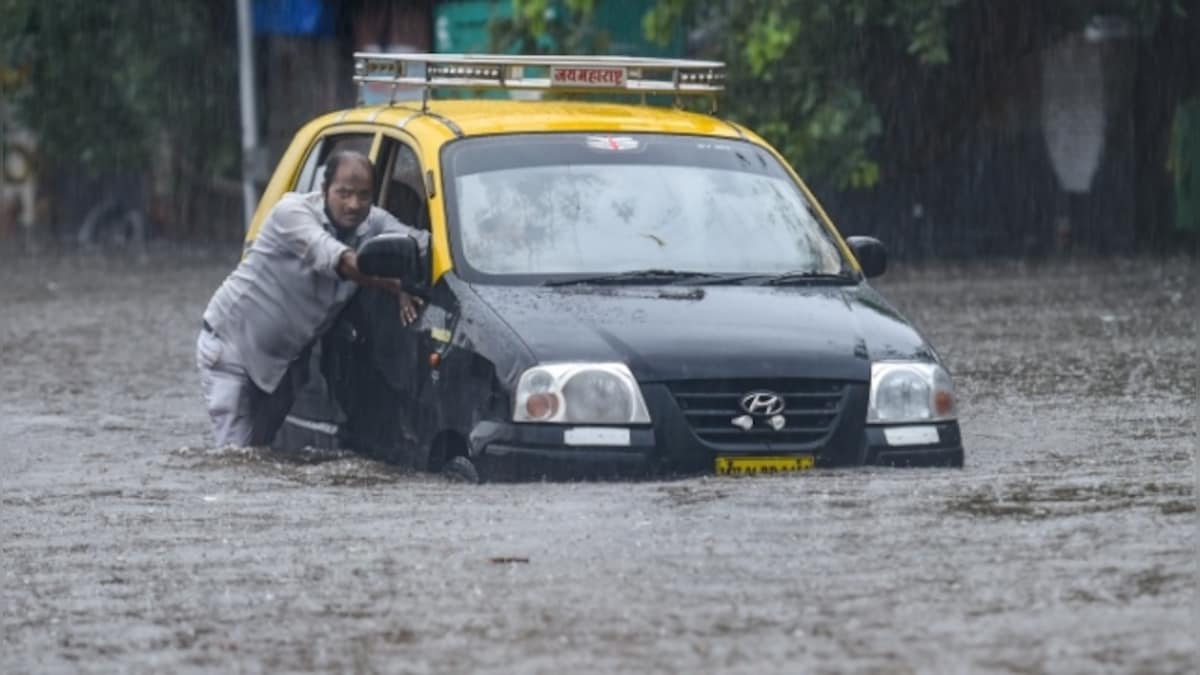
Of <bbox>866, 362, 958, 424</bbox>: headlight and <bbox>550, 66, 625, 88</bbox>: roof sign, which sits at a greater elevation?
<bbox>550, 66, 625, 88</bbox>: roof sign

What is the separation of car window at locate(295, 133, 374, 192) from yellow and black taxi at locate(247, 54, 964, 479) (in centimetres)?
1

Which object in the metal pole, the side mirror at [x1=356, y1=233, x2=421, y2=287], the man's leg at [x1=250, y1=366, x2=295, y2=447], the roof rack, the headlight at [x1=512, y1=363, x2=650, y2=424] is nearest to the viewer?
the headlight at [x1=512, y1=363, x2=650, y2=424]

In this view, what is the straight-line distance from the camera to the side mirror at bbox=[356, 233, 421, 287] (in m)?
10.1

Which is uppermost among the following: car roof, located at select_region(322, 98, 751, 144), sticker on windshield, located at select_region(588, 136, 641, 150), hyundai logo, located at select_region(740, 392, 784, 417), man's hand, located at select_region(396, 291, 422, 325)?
car roof, located at select_region(322, 98, 751, 144)

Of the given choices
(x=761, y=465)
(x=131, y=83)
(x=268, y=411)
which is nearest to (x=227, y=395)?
(x=268, y=411)

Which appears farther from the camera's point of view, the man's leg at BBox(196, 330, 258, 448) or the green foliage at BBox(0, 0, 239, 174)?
the green foliage at BBox(0, 0, 239, 174)

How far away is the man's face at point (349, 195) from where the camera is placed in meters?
10.9

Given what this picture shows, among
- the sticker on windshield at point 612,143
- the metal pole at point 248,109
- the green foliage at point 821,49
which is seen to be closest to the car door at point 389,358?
the sticker on windshield at point 612,143

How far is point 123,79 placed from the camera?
31203 millimetres

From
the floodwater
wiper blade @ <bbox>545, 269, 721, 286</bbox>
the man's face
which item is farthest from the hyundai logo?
the man's face

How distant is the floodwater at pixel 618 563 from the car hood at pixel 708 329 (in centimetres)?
40

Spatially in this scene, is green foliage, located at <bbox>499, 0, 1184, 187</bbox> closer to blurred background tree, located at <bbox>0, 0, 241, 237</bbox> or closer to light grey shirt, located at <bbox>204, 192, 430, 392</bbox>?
blurred background tree, located at <bbox>0, 0, 241, 237</bbox>

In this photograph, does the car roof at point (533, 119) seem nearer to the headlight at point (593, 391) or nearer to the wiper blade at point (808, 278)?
the wiper blade at point (808, 278)

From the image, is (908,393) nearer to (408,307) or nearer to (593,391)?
(593,391)
